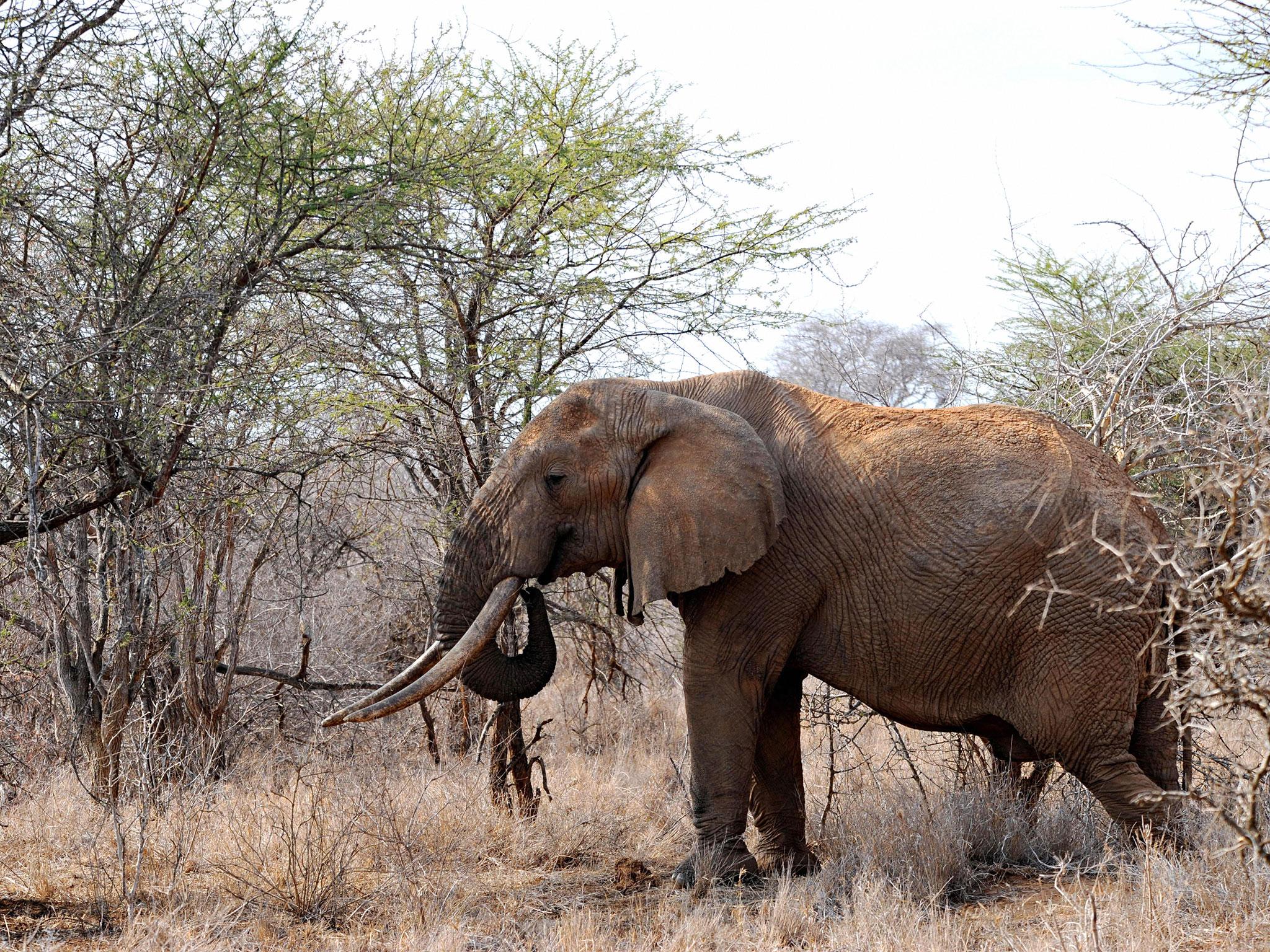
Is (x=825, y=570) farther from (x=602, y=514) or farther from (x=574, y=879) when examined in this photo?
(x=574, y=879)

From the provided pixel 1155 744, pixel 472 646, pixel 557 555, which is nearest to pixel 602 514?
pixel 557 555

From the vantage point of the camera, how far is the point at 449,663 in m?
6.15

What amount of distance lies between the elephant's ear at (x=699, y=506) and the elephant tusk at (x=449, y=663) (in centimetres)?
62

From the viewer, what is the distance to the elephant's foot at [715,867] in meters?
6.20

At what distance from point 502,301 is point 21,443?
3380 millimetres

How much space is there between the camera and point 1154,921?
4.72 metres

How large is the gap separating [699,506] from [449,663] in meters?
1.40

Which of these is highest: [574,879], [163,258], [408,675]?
[163,258]

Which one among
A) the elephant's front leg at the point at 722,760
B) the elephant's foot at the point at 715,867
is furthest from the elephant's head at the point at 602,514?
the elephant's foot at the point at 715,867

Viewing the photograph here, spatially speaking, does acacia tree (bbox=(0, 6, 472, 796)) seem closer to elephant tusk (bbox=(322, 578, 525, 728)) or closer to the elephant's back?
elephant tusk (bbox=(322, 578, 525, 728))

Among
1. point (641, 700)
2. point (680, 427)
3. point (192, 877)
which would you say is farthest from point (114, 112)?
point (641, 700)

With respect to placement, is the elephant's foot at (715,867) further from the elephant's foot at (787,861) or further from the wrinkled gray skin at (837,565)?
the elephant's foot at (787,861)

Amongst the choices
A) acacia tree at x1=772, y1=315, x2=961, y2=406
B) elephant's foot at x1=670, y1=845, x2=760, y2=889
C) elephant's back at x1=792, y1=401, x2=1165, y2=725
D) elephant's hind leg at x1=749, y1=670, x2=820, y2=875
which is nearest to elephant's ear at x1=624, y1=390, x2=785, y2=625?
elephant's back at x1=792, y1=401, x2=1165, y2=725

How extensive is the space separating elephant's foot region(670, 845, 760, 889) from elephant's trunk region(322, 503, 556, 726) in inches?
44.5
